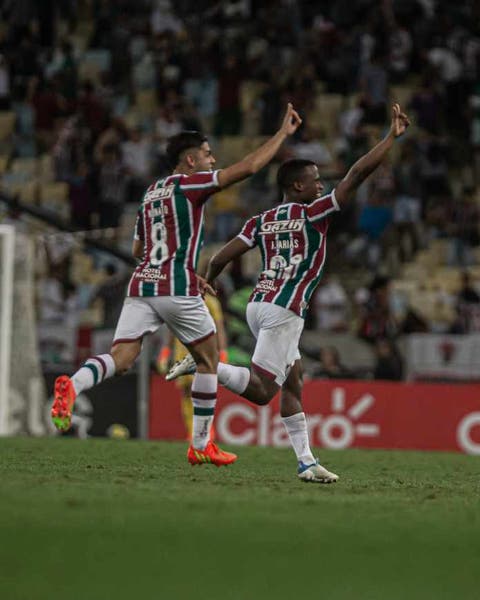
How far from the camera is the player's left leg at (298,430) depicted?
8375mm

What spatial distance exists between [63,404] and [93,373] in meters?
0.45

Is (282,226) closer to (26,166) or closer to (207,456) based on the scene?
(207,456)

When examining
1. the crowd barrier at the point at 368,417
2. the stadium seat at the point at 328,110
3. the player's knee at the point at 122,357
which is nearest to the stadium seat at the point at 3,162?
the stadium seat at the point at 328,110

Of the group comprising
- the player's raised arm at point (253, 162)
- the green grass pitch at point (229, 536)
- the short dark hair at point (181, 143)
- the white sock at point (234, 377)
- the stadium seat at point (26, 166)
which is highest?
the stadium seat at point (26, 166)

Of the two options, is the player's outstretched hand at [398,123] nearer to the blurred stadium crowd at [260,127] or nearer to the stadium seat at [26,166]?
the blurred stadium crowd at [260,127]

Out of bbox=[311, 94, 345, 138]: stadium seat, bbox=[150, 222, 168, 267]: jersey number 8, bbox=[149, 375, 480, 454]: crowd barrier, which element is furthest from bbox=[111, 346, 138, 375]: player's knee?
bbox=[311, 94, 345, 138]: stadium seat

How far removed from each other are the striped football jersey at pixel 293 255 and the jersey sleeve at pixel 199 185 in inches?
24.8

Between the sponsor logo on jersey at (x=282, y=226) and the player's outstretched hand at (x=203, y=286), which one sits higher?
the sponsor logo on jersey at (x=282, y=226)

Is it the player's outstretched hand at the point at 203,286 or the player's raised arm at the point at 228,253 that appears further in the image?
the player's raised arm at the point at 228,253

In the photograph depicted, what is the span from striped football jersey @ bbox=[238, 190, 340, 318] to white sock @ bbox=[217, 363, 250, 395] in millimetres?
465

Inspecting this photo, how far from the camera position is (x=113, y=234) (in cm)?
1748

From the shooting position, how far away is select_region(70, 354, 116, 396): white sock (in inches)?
319

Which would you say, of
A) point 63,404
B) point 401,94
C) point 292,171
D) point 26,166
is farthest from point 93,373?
point 26,166

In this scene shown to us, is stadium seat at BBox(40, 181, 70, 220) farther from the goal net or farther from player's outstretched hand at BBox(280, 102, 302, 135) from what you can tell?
player's outstretched hand at BBox(280, 102, 302, 135)
